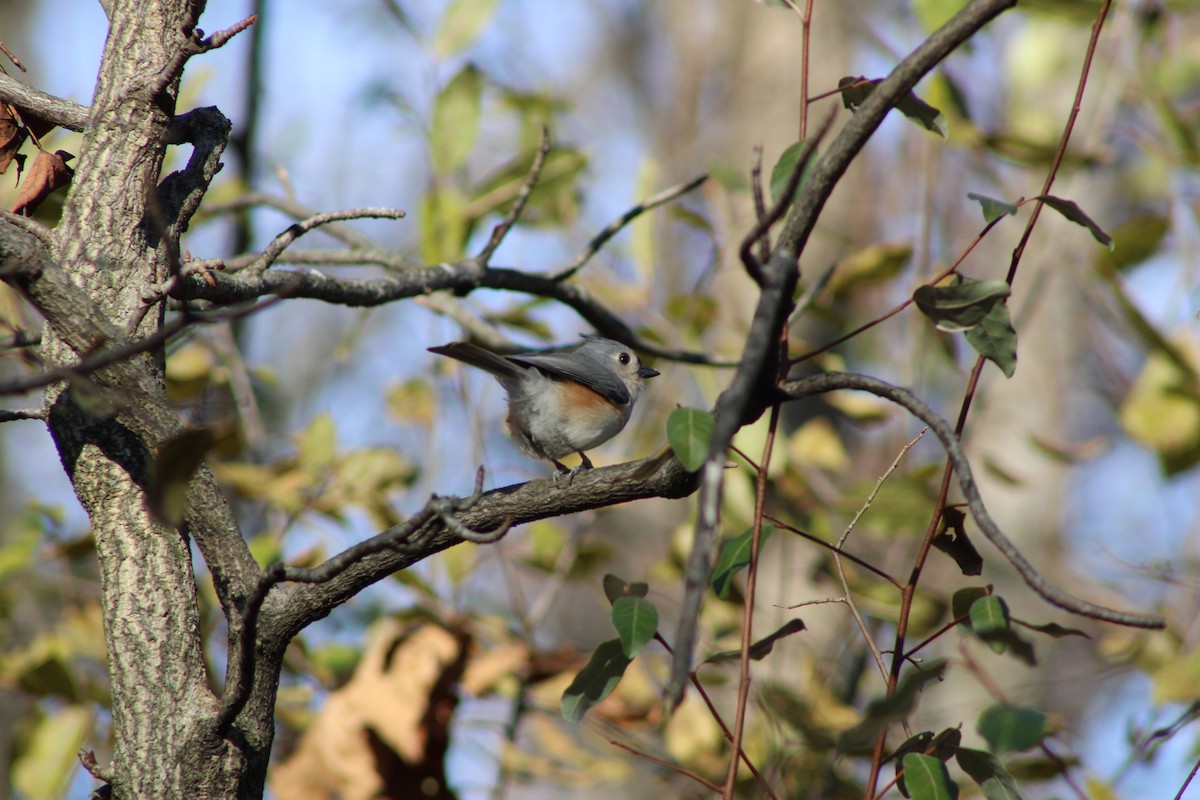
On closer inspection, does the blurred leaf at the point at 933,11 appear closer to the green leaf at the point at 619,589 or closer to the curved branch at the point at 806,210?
the curved branch at the point at 806,210

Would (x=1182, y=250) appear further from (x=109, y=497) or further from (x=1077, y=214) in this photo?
(x=109, y=497)

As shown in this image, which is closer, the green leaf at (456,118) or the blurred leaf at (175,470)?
the blurred leaf at (175,470)

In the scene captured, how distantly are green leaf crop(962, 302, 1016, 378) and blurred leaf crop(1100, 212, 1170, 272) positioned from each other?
5.31ft

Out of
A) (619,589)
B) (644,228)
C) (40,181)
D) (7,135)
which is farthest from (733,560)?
(644,228)

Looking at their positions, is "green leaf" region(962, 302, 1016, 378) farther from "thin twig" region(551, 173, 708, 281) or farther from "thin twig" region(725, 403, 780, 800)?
"thin twig" region(551, 173, 708, 281)

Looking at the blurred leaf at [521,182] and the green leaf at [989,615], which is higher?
the blurred leaf at [521,182]

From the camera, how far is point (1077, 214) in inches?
54.5

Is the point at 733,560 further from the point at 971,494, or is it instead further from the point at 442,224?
the point at 442,224

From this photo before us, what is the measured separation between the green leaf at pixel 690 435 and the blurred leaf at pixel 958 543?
47cm

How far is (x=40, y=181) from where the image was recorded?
149cm

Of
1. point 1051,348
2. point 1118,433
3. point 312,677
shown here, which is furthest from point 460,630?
point 1118,433

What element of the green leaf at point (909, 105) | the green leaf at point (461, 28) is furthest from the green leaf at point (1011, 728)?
the green leaf at point (461, 28)

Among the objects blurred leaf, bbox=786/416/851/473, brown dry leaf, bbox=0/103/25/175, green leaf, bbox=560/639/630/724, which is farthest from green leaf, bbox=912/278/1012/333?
blurred leaf, bbox=786/416/851/473

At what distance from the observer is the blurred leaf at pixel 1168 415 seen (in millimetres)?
2781
